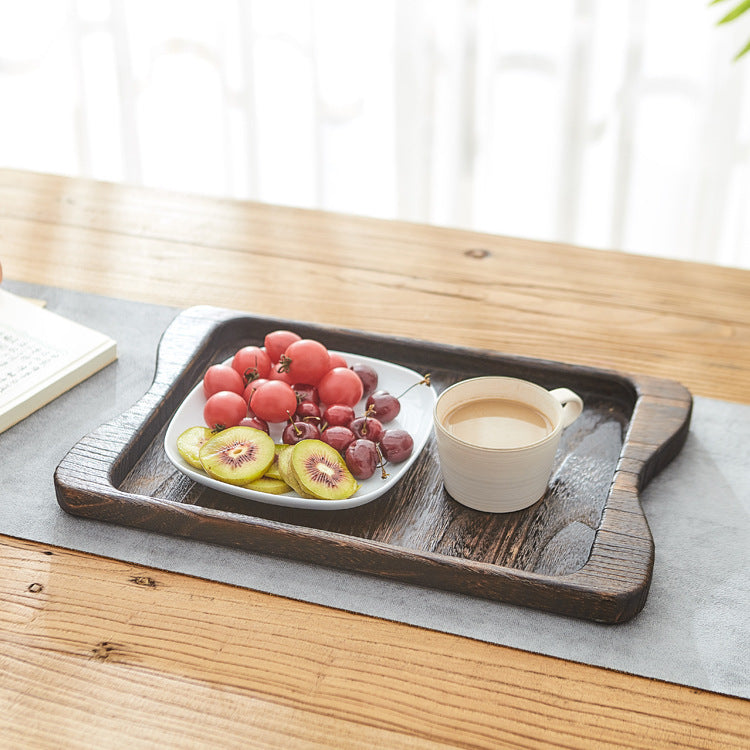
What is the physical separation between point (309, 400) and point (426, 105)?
59.0 inches

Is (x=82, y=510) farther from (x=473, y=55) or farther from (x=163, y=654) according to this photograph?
(x=473, y=55)

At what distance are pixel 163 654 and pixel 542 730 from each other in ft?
0.99

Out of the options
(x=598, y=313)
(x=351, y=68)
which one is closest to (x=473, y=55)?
(x=351, y=68)

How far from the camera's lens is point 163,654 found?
772 millimetres

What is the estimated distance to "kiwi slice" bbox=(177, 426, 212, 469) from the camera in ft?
2.99

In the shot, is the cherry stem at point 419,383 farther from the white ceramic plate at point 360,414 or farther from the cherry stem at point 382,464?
the cherry stem at point 382,464

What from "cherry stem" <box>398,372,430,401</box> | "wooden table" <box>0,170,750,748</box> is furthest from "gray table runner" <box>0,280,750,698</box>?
"cherry stem" <box>398,372,430,401</box>

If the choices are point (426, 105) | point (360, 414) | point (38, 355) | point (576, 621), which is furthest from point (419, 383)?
point (426, 105)

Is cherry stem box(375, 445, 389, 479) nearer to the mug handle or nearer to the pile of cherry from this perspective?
the pile of cherry

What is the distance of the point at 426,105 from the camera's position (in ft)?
7.63

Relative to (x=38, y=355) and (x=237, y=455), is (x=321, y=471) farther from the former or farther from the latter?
(x=38, y=355)

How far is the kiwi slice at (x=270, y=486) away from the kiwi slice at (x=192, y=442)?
0.18 ft

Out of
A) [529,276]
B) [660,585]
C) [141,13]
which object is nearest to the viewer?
[660,585]

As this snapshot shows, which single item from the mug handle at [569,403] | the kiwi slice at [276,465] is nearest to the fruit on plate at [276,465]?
the kiwi slice at [276,465]
